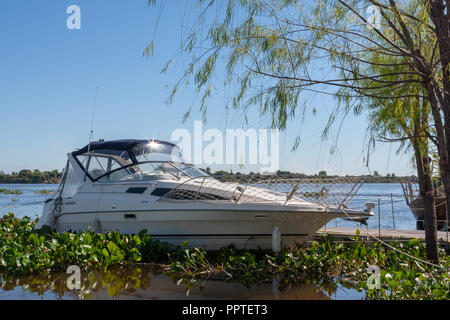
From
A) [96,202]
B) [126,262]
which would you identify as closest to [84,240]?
[126,262]

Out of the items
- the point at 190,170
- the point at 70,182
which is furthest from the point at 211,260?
the point at 70,182

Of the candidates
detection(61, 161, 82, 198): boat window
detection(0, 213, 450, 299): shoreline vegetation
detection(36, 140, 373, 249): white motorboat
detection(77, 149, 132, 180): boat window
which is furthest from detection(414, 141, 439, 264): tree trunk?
detection(61, 161, 82, 198): boat window

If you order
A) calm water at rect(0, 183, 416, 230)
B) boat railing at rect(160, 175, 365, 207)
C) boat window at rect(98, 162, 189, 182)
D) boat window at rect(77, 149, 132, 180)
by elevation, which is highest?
boat window at rect(77, 149, 132, 180)

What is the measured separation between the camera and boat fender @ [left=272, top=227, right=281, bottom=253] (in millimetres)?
7703

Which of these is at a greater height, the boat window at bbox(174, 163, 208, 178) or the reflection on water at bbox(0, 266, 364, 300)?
the boat window at bbox(174, 163, 208, 178)

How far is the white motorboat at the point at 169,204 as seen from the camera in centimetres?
807

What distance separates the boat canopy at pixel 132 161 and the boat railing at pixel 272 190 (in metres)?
1.24

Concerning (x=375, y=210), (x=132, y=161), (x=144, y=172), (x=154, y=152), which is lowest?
(x=375, y=210)

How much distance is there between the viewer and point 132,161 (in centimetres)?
1036

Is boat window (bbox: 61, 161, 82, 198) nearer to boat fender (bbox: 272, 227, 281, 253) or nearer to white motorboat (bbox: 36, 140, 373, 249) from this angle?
white motorboat (bbox: 36, 140, 373, 249)

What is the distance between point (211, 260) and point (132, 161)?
3553 mm

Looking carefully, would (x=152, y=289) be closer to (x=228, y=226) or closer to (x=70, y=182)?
(x=228, y=226)

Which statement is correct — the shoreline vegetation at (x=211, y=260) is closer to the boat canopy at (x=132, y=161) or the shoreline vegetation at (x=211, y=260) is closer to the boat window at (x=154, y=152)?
the boat canopy at (x=132, y=161)

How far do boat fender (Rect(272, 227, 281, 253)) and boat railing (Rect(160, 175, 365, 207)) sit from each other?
0.56 meters
